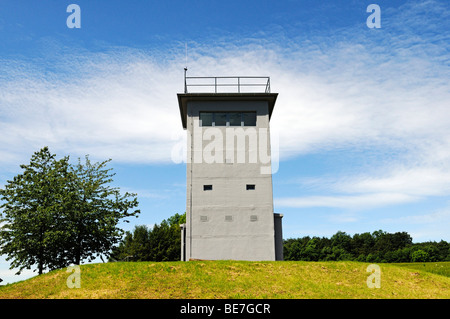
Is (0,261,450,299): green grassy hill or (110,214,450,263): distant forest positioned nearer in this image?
(0,261,450,299): green grassy hill

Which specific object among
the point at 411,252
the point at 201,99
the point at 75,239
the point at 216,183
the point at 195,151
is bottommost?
the point at 411,252

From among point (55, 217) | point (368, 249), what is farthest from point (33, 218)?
point (368, 249)

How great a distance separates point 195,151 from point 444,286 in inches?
699

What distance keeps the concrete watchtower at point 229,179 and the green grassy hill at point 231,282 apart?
372cm

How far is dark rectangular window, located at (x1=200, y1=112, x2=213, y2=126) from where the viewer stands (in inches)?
1130

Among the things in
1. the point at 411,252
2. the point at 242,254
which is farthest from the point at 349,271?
the point at 411,252

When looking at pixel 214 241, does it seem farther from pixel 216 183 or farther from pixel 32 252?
pixel 32 252

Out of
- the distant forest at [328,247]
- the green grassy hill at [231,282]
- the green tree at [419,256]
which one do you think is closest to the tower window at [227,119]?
the green grassy hill at [231,282]

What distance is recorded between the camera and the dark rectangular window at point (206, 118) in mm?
28703

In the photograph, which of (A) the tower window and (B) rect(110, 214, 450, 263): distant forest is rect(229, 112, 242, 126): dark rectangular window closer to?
(A) the tower window

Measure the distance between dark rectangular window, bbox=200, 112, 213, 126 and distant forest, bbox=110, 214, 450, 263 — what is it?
45.0m

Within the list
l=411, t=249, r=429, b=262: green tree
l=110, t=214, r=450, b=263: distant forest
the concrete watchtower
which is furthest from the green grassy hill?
l=411, t=249, r=429, b=262: green tree

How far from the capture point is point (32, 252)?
31.0 metres

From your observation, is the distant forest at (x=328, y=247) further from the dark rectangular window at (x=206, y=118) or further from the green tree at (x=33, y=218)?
the dark rectangular window at (x=206, y=118)
